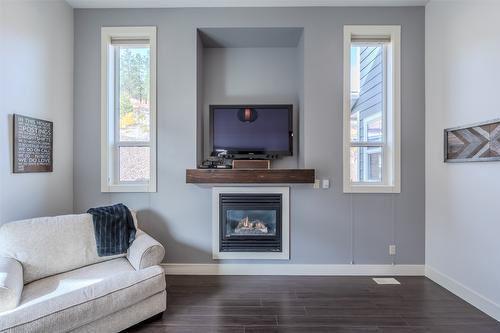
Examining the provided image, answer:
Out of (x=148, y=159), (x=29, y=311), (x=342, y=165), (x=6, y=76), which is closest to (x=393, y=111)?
(x=342, y=165)

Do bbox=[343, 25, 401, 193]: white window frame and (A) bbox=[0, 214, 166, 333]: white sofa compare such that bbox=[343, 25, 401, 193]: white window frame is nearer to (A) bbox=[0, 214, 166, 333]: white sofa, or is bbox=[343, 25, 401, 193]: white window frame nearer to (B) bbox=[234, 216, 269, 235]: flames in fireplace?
(B) bbox=[234, 216, 269, 235]: flames in fireplace

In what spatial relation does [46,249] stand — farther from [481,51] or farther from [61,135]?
[481,51]

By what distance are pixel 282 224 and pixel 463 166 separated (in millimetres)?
1937

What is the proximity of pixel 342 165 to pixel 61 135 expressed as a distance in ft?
10.7

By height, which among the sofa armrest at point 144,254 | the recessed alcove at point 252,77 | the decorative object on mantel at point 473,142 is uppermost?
the recessed alcove at point 252,77

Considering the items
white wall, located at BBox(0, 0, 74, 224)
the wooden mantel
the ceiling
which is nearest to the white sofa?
white wall, located at BBox(0, 0, 74, 224)

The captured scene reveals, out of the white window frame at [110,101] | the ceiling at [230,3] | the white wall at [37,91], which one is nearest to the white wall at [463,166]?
the ceiling at [230,3]

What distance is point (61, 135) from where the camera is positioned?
3.06 m

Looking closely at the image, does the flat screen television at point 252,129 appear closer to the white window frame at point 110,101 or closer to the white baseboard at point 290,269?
the white window frame at point 110,101

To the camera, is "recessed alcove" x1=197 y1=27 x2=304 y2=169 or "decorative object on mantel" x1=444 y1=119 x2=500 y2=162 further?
"recessed alcove" x1=197 y1=27 x2=304 y2=169

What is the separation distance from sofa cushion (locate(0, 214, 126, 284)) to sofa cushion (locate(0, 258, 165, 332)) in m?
0.08

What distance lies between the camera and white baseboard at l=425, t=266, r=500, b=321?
236cm

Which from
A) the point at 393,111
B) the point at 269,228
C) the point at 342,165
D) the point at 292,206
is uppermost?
the point at 393,111

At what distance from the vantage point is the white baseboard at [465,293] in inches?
92.7
